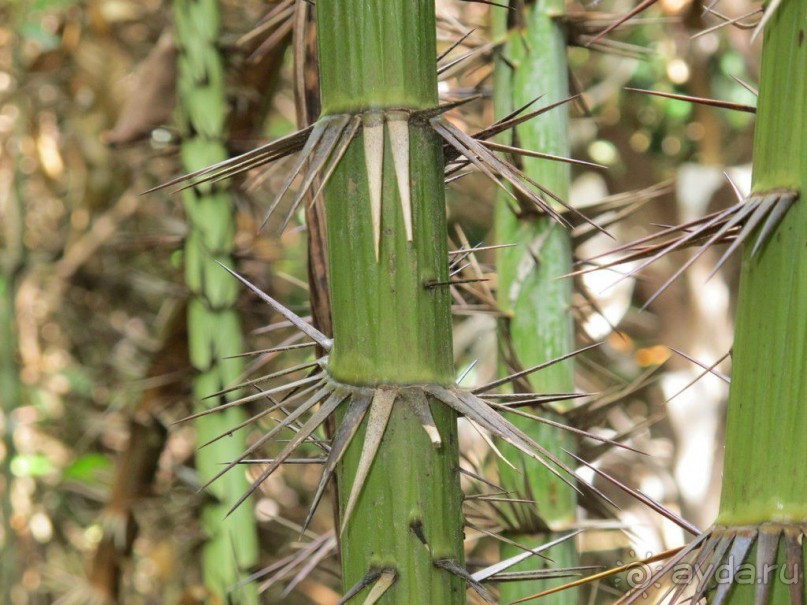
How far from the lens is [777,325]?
39 cm

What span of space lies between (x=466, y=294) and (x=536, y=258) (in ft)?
0.28

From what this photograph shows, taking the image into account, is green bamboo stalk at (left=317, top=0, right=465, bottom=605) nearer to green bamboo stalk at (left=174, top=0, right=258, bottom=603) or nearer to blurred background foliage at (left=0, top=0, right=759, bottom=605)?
green bamboo stalk at (left=174, top=0, right=258, bottom=603)

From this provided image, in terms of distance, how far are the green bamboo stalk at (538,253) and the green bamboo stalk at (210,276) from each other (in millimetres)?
330

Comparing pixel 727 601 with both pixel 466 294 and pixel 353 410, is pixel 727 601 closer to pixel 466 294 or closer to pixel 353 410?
pixel 353 410

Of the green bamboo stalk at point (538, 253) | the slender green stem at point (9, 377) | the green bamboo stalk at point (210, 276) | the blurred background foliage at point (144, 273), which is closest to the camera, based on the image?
the green bamboo stalk at point (538, 253)

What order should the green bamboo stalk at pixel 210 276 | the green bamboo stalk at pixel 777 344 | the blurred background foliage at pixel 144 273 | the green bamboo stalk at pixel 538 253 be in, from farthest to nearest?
the blurred background foliage at pixel 144 273 → the green bamboo stalk at pixel 210 276 → the green bamboo stalk at pixel 538 253 → the green bamboo stalk at pixel 777 344

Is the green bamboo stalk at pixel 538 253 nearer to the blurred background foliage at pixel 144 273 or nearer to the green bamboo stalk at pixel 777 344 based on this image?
the green bamboo stalk at pixel 777 344

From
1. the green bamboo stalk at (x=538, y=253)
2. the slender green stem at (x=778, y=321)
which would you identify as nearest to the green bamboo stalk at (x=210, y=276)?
the green bamboo stalk at (x=538, y=253)

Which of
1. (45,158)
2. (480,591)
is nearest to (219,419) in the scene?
(480,591)

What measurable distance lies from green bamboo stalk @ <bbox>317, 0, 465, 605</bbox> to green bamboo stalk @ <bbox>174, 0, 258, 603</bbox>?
0.55 m

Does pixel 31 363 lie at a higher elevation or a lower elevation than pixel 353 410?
lower

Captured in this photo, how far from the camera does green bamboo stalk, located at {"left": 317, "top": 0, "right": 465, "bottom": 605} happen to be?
0.39 m

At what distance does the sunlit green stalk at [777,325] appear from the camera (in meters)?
0.38

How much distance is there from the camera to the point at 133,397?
135cm
